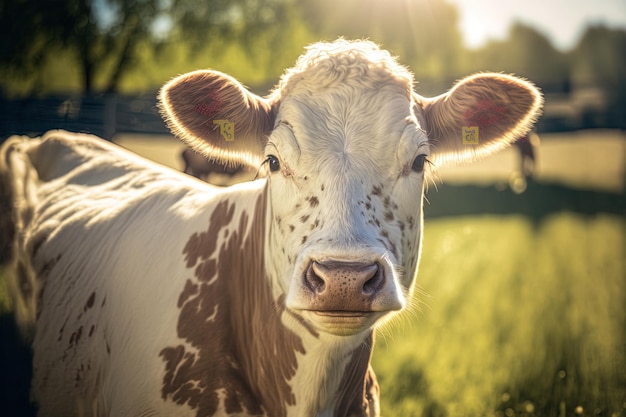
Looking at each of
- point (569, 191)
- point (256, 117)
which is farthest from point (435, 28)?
point (256, 117)

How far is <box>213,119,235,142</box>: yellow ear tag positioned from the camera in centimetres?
290

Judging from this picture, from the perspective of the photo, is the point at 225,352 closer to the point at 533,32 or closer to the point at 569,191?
the point at 569,191

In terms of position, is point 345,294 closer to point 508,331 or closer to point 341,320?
point 341,320

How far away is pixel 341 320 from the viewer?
215 cm

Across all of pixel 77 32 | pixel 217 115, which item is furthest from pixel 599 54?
pixel 217 115

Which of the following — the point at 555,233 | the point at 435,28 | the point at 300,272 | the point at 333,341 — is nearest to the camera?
the point at 300,272

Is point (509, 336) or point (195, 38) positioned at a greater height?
point (195, 38)

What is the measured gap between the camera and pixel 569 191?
17656 millimetres

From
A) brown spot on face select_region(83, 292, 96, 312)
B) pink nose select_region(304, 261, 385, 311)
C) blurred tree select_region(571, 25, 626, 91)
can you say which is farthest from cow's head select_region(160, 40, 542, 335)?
blurred tree select_region(571, 25, 626, 91)

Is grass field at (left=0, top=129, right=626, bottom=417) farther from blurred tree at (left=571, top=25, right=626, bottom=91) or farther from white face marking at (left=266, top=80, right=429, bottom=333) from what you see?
blurred tree at (left=571, top=25, right=626, bottom=91)

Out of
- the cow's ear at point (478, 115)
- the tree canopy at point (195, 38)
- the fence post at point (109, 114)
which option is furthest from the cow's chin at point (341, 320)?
the tree canopy at point (195, 38)

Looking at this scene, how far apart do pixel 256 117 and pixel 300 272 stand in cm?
100

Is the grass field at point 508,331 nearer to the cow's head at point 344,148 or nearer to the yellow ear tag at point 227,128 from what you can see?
the cow's head at point 344,148

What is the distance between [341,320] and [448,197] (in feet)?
46.5
